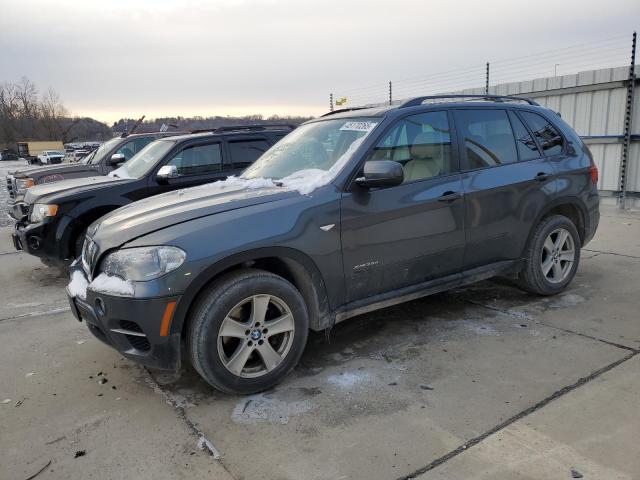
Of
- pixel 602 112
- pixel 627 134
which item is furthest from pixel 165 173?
pixel 602 112

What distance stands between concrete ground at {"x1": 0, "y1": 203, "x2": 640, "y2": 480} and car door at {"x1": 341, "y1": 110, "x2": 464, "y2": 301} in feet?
1.95

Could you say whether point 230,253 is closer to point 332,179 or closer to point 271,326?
point 271,326

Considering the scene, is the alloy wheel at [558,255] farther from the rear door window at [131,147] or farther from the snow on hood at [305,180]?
the rear door window at [131,147]

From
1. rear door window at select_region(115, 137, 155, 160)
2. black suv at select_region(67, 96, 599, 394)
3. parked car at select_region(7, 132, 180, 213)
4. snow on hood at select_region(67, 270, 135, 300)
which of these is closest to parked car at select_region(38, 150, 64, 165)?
parked car at select_region(7, 132, 180, 213)

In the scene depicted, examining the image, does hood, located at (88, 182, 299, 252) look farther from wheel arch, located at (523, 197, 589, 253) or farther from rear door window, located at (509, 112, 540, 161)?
wheel arch, located at (523, 197, 589, 253)

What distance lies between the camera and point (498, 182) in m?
4.27

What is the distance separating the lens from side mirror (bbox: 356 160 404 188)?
3.36m

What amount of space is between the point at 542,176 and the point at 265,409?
316 cm

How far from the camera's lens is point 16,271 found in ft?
22.9

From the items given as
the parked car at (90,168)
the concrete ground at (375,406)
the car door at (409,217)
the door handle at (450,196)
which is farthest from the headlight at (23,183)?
the door handle at (450,196)

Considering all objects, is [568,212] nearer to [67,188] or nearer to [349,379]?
[349,379]

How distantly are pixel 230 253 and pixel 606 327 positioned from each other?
3.11 m

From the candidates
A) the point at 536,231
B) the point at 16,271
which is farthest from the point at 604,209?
the point at 16,271

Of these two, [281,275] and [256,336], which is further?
[281,275]
